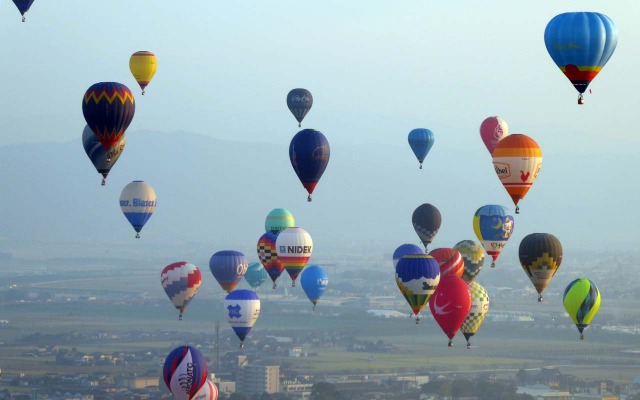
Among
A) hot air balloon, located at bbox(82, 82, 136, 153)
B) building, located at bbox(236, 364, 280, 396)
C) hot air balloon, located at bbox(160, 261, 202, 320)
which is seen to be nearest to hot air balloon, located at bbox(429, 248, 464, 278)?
hot air balloon, located at bbox(82, 82, 136, 153)

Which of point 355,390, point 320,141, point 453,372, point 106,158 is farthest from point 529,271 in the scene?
point 453,372

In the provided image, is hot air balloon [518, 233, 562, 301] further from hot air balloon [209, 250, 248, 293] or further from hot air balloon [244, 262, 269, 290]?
hot air balloon [244, 262, 269, 290]

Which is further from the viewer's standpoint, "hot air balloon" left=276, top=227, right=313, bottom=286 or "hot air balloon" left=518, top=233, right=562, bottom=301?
"hot air balloon" left=276, top=227, right=313, bottom=286

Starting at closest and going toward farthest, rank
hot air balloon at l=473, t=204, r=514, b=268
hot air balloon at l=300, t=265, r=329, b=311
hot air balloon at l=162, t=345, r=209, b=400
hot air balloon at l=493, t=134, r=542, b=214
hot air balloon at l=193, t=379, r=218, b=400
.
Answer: hot air balloon at l=493, t=134, r=542, b=214 < hot air balloon at l=162, t=345, r=209, b=400 < hot air balloon at l=193, t=379, r=218, b=400 < hot air balloon at l=473, t=204, r=514, b=268 < hot air balloon at l=300, t=265, r=329, b=311

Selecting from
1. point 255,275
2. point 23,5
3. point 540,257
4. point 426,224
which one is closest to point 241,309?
point 255,275

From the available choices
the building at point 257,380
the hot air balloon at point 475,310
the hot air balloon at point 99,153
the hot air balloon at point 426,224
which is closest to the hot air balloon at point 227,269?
the hot air balloon at point 426,224

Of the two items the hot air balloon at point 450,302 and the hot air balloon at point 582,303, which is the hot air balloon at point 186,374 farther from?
the hot air balloon at point 582,303

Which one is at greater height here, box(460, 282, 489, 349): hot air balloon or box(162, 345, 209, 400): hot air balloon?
box(460, 282, 489, 349): hot air balloon

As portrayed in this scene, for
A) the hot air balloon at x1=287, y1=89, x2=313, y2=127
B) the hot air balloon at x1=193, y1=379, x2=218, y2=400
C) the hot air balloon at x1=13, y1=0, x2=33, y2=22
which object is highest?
the hot air balloon at x1=287, y1=89, x2=313, y2=127
